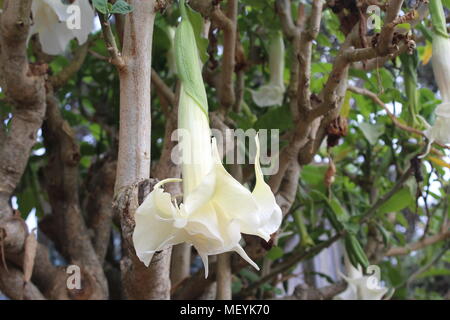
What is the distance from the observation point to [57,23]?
2.45 feet

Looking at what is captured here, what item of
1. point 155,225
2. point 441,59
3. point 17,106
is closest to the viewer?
point 155,225

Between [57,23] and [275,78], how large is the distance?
41 cm

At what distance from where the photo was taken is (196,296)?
96cm

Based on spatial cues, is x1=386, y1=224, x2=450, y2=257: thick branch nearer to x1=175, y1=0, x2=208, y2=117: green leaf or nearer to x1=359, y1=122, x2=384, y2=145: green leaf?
x1=359, y1=122, x2=384, y2=145: green leaf

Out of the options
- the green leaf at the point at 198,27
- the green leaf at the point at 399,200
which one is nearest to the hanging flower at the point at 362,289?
the green leaf at the point at 399,200

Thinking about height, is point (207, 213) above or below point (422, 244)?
above

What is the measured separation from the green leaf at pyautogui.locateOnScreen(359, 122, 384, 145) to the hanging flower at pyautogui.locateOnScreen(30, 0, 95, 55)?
19.8 inches

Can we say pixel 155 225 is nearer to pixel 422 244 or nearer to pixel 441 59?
pixel 441 59

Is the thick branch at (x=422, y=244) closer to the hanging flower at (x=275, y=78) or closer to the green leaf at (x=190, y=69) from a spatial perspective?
the hanging flower at (x=275, y=78)

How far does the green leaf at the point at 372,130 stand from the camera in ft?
3.21

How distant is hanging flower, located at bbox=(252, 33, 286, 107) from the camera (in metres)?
1.01

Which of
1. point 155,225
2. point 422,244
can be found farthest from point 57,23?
point 422,244

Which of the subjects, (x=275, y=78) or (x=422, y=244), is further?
(x=422, y=244)
